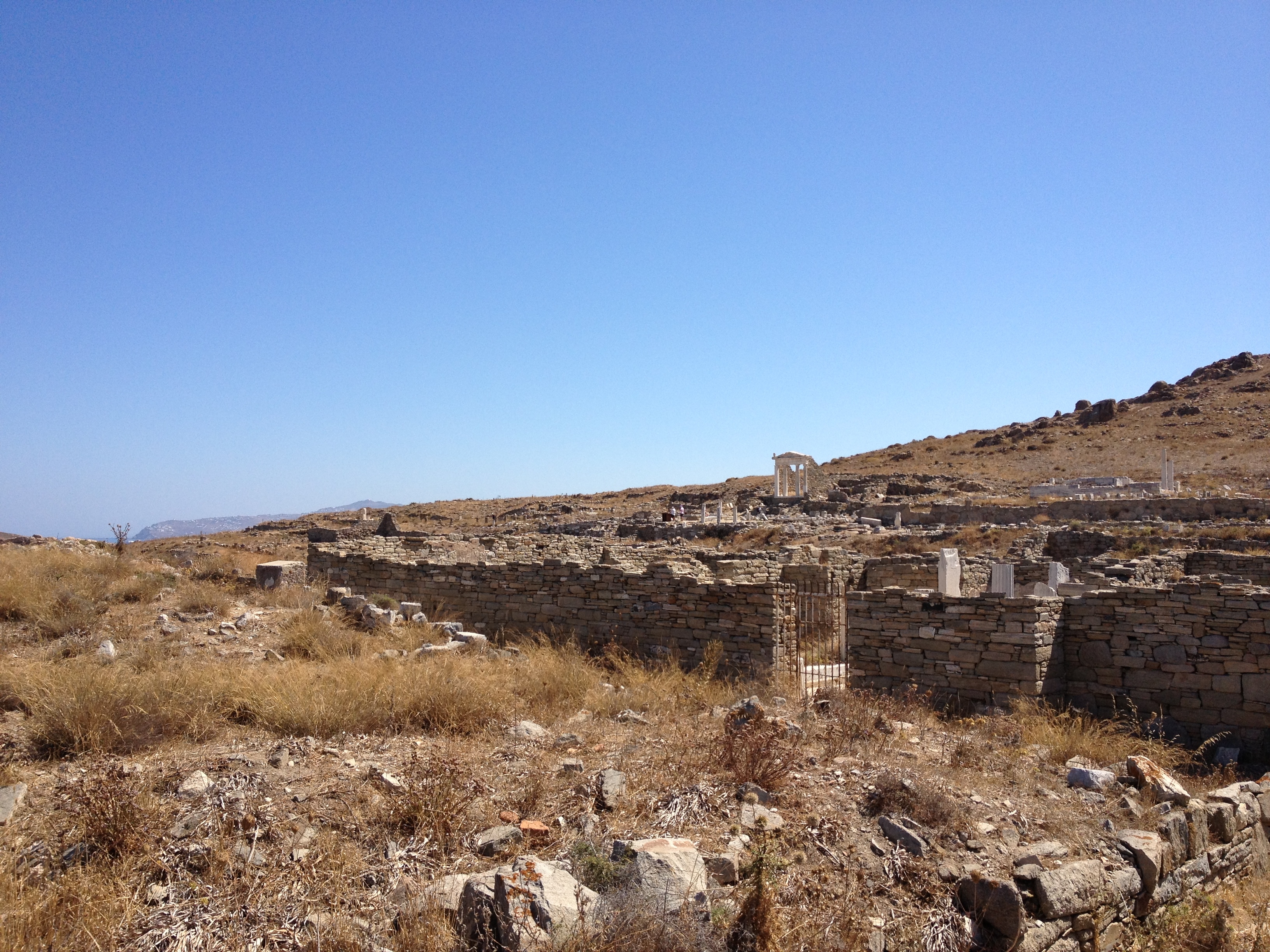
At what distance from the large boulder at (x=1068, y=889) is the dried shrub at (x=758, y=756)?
169cm

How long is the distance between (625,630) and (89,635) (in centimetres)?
666

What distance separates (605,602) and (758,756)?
625cm

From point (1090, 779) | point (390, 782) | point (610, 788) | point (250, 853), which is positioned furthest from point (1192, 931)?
point (250, 853)

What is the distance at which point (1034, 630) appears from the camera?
848 cm

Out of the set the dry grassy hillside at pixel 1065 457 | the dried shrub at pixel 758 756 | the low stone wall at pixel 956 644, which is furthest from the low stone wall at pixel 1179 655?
the dry grassy hillside at pixel 1065 457

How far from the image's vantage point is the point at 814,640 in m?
10.9

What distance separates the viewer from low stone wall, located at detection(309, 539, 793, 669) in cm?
1042

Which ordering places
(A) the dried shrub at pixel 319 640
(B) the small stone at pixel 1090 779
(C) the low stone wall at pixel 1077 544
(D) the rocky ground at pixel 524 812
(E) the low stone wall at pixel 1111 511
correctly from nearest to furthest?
1. (D) the rocky ground at pixel 524 812
2. (B) the small stone at pixel 1090 779
3. (A) the dried shrub at pixel 319 640
4. (C) the low stone wall at pixel 1077 544
5. (E) the low stone wall at pixel 1111 511

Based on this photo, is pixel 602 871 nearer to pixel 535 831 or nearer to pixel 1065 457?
pixel 535 831

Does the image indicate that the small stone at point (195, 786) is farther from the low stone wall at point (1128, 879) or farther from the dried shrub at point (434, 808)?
the low stone wall at point (1128, 879)

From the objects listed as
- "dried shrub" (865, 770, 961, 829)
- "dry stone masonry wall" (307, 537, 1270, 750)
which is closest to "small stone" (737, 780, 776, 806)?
"dried shrub" (865, 770, 961, 829)

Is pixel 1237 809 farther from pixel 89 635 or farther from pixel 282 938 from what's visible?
pixel 89 635

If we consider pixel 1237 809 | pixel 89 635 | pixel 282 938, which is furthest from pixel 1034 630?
pixel 89 635

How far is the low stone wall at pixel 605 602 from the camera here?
1042 cm
